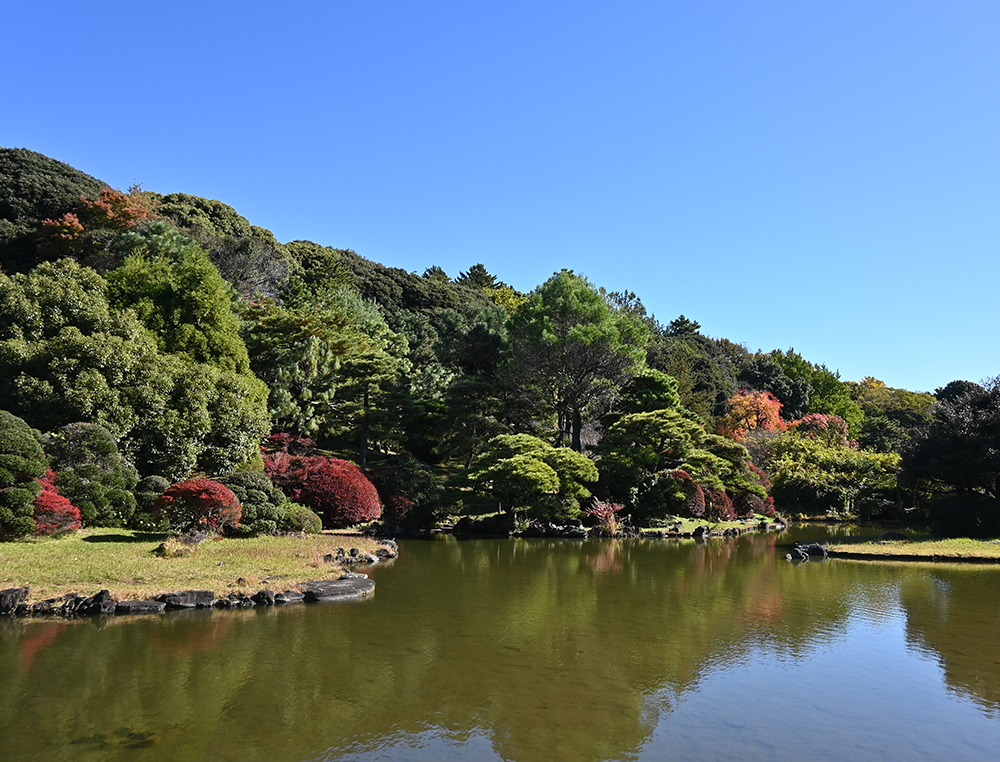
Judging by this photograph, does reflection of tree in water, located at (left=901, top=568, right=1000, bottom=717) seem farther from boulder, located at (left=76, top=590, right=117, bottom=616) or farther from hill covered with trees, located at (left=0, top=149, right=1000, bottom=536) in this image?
boulder, located at (left=76, top=590, right=117, bottom=616)

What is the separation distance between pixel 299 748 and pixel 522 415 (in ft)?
75.1

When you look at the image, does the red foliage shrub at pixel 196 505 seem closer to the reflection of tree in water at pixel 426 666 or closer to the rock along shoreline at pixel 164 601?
the rock along shoreline at pixel 164 601

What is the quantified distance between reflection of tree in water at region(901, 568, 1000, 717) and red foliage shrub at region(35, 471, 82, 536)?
50.5 feet

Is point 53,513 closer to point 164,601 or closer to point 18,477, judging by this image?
point 18,477

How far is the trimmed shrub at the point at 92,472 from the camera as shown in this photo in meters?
14.3

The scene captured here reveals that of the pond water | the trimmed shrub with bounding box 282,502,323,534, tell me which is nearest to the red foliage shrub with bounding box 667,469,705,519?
the pond water

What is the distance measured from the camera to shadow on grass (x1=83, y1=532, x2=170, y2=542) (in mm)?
13528

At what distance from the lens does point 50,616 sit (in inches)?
364

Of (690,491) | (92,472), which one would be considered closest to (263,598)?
(92,472)

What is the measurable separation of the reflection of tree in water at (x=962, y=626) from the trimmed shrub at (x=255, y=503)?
13636 mm

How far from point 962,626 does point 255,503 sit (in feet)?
48.3

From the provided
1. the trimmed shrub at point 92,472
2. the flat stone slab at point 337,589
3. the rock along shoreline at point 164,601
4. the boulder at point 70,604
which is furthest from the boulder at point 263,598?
the trimmed shrub at point 92,472

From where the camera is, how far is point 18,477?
1289cm

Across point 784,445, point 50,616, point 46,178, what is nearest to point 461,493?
point 50,616
